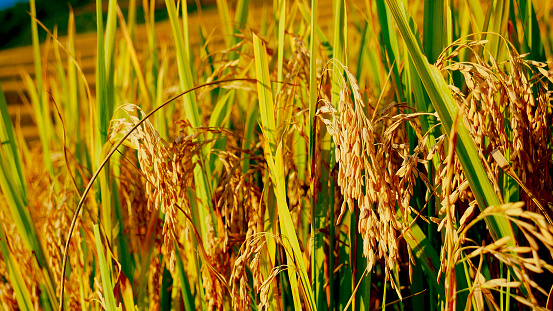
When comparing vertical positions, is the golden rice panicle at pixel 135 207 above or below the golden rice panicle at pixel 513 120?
below

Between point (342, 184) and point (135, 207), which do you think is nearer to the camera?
point (342, 184)

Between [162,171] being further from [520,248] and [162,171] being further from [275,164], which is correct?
[520,248]

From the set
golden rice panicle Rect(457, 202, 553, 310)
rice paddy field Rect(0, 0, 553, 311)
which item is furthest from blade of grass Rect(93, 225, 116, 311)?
golden rice panicle Rect(457, 202, 553, 310)

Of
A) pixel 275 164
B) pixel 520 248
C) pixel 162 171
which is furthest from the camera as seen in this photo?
pixel 275 164

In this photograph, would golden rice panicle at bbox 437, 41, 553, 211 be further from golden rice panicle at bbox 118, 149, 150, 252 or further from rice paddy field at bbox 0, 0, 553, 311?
golden rice panicle at bbox 118, 149, 150, 252

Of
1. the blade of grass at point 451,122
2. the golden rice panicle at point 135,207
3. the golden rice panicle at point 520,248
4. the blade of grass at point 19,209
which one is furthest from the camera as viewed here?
the golden rice panicle at point 135,207

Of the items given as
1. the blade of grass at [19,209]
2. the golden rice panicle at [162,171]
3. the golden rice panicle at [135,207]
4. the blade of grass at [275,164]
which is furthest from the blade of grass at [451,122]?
the blade of grass at [19,209]

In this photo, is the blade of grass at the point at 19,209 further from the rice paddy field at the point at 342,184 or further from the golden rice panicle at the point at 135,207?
the golden rice panicle at the point at 135,207

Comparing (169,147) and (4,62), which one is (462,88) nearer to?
(169,147)

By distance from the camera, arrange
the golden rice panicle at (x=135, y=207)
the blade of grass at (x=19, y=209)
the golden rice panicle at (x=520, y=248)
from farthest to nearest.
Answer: the golden rice panicle at (x=135, y=207) → the blade of grass at (x=19, y=209) → the golden rice panicle at (x=520, y=248)

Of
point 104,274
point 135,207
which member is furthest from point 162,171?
point 135,207

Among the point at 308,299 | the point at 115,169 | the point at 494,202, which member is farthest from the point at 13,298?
the point at 494,202

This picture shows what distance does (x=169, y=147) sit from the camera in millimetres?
624

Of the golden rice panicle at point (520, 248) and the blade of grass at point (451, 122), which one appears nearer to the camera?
the golden rice panicle at point (520, 248)
